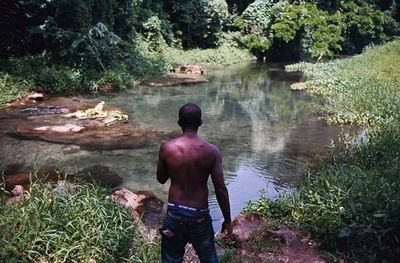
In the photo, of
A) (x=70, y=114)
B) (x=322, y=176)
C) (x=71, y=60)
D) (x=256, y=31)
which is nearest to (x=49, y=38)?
(x=71, y=60)

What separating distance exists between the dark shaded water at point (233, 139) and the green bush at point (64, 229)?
6.12ft

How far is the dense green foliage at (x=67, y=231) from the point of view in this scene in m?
4.15

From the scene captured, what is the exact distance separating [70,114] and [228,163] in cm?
545

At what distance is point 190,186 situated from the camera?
11.3 feet

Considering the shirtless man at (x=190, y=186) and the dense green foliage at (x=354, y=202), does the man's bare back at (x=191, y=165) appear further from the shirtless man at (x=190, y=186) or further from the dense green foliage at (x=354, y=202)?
the dense green foliage at (x=354, y=202)

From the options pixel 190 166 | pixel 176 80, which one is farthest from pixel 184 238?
pixel 176 80

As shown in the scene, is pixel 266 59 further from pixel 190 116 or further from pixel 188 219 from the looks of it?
pixel 188 219

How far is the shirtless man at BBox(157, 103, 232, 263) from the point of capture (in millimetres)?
3385

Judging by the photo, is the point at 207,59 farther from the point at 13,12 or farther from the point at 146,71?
the point at 13,12

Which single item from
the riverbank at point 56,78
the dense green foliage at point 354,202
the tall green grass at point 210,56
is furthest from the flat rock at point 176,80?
the dense green foliage at point 354,202

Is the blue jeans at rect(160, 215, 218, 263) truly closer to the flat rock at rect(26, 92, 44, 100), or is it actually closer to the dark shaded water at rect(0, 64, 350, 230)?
the dark shaded water at rect(0, 64, 350, 230)

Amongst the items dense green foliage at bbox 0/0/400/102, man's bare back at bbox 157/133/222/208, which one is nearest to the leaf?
man's bare back at bbox 157/133/222/208

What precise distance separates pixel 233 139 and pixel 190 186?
314 inches

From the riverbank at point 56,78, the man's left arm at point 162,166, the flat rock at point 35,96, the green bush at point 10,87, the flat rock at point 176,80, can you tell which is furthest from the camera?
the flat rock at point 176,80
